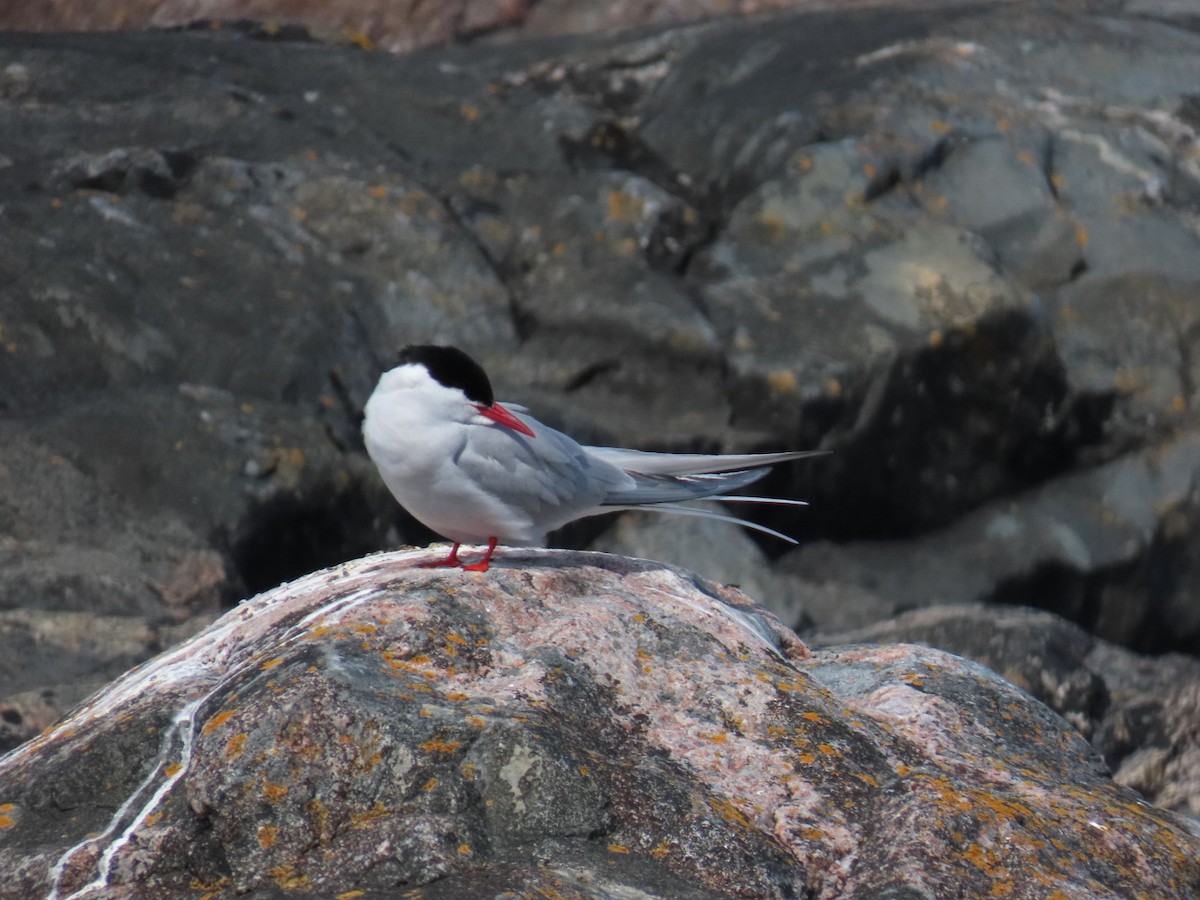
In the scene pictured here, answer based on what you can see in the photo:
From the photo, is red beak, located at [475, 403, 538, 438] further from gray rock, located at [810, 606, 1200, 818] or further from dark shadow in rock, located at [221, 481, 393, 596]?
gray rock, located at [810, 606, 1200, 818]

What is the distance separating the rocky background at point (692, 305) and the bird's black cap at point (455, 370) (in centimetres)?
233

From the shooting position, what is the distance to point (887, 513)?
8.53 m

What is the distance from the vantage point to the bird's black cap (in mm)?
4641

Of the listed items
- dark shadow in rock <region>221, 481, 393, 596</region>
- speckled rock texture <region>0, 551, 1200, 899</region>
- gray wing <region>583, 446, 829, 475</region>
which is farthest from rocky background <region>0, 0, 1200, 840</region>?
speckled rock texture <region>0, 551, 1200, 899</region>

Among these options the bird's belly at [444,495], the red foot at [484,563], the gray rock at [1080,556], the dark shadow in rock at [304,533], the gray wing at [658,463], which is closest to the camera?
the red foot at [484,563]

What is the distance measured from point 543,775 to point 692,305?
5.30m

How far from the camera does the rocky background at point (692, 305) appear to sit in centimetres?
696

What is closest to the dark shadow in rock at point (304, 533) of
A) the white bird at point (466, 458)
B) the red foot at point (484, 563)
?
the white bird at point (466, 458)

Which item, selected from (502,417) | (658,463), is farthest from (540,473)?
(658,463)

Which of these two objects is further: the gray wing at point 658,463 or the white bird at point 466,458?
the gray wing at point 658,463

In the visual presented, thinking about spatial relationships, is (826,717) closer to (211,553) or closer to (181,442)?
(211,553)

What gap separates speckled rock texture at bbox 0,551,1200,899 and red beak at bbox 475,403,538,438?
58 centimetres

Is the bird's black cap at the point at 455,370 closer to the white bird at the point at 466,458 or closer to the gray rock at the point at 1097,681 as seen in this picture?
the white bird at the point at 466,458

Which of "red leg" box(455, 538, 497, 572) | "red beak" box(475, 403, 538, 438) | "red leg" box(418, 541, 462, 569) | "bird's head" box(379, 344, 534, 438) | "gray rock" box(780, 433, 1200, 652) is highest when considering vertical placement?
"bird's head" box(379, 344, 534, 438)
